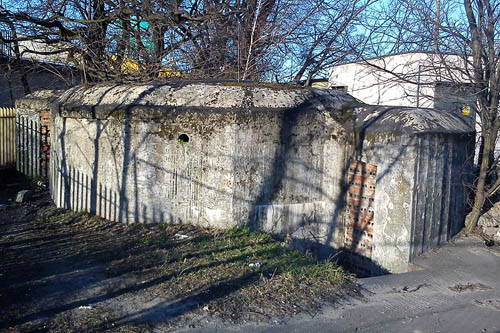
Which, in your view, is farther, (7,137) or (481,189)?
(7,137)

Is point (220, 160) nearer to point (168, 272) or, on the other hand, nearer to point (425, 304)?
point (168, 272)

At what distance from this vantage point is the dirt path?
→ 421 cm

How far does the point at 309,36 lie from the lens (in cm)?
1232

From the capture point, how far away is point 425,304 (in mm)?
5004

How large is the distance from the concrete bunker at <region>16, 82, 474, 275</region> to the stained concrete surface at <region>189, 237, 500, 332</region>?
22.5 inches

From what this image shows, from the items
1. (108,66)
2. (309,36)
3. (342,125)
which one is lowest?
(342,125)

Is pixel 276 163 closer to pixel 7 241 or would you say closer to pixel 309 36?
pixel 7 241

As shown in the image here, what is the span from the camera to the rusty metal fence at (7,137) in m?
11.7

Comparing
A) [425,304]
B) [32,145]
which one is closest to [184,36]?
[32,145]

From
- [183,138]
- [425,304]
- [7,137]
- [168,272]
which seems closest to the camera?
[425,304]

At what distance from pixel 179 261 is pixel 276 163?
89.2 inches

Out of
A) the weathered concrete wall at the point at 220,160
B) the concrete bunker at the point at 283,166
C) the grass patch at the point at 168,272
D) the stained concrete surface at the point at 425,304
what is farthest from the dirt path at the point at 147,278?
the concrete bunker at the point at 283,166

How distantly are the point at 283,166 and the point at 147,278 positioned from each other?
286 cm

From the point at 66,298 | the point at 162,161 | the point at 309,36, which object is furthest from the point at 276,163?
the point at 309,36
